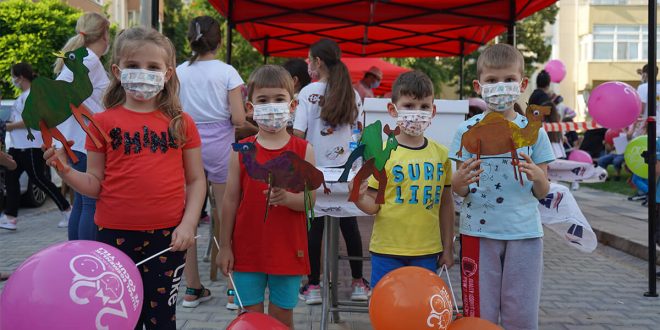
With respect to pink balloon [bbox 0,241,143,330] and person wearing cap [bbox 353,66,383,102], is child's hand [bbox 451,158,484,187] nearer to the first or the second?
pink balloon [bbox 0,241,143,330]

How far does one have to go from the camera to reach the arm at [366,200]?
257 centimetres

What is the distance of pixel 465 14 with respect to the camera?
7.75 meters

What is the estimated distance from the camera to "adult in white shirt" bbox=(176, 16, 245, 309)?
4246 mm

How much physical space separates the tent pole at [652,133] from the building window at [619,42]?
110 feet

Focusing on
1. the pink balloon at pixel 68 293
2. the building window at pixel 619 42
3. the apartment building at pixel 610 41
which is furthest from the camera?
the building window at pixel 619 42

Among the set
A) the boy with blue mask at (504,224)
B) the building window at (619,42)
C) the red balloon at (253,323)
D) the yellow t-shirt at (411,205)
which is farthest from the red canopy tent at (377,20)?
the building window at (619,42)

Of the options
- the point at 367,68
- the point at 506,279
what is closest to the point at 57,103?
the point at 506,279

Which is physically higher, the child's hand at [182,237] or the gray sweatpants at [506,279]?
the child's hand at [182,237]

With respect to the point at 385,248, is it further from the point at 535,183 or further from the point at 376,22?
the point at 376,22

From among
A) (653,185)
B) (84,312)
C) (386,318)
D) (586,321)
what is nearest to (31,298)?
(84,312)

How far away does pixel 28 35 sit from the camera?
15.6 meters

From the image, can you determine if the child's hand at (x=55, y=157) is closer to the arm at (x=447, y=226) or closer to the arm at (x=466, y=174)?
the arm at (x=466, y=174)

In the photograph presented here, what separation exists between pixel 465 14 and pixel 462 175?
18.3 feet

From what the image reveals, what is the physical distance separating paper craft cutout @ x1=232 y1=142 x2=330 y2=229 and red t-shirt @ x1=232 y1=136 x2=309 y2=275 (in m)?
0.31
